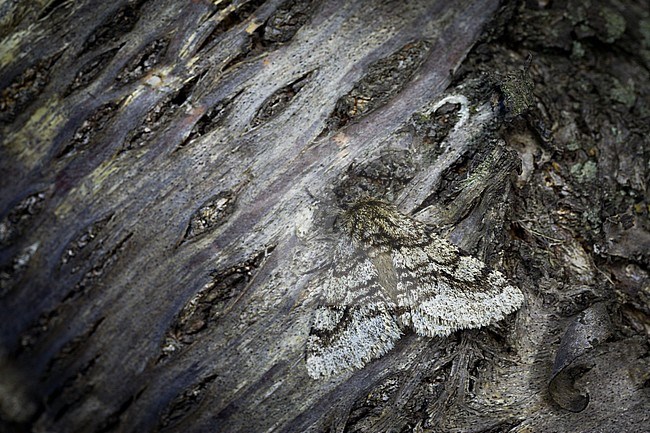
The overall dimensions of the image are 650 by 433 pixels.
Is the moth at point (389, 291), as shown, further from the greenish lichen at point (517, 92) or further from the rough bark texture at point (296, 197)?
the greenish lichen at point (517, 92)

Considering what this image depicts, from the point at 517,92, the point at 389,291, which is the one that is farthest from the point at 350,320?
the point at 517,92

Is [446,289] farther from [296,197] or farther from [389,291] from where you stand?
[296,197]

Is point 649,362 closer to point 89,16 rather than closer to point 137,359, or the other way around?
point 137,359

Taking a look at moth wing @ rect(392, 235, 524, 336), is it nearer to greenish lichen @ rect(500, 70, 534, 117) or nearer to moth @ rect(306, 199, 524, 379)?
moth @ rect(306, 199, 524, 379)

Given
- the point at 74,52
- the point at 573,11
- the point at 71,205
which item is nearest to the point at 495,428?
the point at 573,11

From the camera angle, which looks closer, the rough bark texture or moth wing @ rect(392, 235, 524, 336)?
the rough bark texture

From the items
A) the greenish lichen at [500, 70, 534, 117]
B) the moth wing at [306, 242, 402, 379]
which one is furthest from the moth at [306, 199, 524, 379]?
the greenish lichen at [500, 70, 534, 117]

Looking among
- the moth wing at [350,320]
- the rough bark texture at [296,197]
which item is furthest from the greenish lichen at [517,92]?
the moth wing at [350,320]
